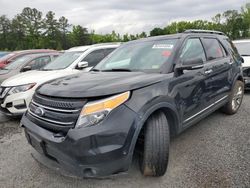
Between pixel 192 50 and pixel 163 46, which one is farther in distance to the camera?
pixel 192 50

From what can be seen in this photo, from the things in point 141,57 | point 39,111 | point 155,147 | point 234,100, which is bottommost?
point 234,100

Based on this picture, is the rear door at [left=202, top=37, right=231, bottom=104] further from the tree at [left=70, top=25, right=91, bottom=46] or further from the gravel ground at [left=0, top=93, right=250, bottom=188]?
the tree at [left=70, top=25, right=91, bottom=46]

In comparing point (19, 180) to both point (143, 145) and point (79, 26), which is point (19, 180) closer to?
point (143, 145)

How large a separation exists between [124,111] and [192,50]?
1.84 metres

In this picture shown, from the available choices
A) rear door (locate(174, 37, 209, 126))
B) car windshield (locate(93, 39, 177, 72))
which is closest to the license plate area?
car windshield (locate(93, 39, 177, 72))

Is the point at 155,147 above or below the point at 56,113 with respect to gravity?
below

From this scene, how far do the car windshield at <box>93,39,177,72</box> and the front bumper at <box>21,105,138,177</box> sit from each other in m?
1.07

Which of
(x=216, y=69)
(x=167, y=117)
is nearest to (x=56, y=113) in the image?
(x=167, y=117)

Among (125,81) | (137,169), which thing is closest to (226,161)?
(137,169)

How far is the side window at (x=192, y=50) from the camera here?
336 cm

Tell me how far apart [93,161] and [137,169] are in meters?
0.94

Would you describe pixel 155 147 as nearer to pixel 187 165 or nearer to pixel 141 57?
pixel 187 165

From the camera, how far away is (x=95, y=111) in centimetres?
226

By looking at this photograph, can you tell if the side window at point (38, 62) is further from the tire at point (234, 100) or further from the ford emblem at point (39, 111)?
the tire at point (234, 100)
